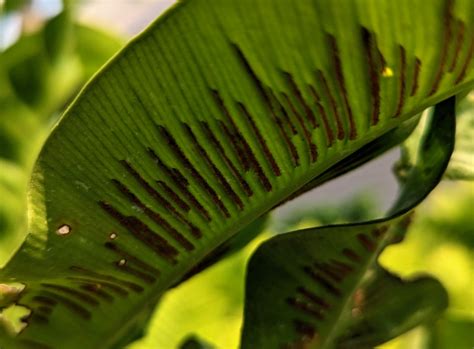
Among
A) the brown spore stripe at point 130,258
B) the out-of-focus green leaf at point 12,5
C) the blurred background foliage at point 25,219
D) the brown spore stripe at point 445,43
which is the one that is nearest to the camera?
the brown spore stripe at point 445,43

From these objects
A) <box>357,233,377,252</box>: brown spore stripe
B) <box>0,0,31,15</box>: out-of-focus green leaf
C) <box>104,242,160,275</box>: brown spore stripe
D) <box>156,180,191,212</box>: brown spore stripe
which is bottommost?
<box>357,233,377,252</box>: brown spore stripe

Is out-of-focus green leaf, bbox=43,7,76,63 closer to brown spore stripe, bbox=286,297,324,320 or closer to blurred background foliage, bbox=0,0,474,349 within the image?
blurred background foliage, bbox=0,0,474,349

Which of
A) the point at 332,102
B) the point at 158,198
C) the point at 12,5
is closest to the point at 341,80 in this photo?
the point at 332,102

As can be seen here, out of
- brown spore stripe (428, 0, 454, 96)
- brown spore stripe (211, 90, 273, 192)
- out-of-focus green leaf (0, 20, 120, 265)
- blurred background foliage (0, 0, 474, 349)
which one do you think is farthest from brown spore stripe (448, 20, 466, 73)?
out-of-focus green leaf (0, 20, 120, 265)

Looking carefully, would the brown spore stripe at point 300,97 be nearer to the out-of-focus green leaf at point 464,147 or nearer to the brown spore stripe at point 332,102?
the brown spore stripe at point 332,102

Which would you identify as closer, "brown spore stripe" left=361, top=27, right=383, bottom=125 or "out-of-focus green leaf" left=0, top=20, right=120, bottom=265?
"brown spore stripe" left=361, top=27, right=383, bottom=125

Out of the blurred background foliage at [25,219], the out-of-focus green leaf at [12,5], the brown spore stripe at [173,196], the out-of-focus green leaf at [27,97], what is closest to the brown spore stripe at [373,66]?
the brown spore stripe at [173,196]

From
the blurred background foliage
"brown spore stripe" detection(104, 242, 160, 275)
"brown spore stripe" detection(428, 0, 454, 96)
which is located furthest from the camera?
the blurred background foliage

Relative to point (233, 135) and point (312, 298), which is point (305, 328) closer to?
point (312, 298)
